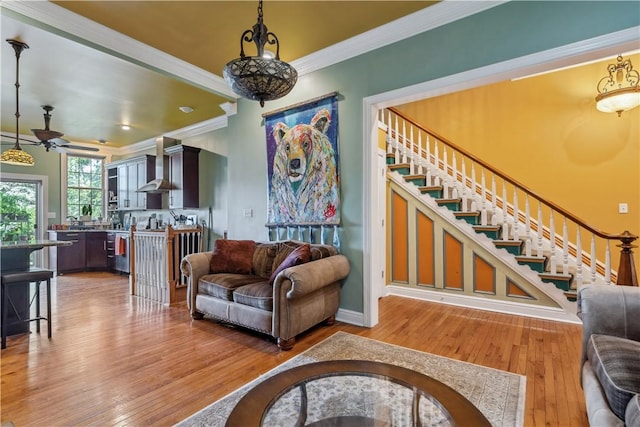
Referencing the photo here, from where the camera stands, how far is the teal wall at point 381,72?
230 centimetres

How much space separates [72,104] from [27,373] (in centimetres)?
417

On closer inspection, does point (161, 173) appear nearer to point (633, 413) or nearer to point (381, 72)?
point (381, 72)

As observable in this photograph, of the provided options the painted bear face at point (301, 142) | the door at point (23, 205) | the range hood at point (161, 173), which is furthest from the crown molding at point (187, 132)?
the painted bear face at point (301, 142)

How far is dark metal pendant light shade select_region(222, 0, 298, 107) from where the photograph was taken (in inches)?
72.3

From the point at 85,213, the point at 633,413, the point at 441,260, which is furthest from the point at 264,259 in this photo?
the point at 85,213

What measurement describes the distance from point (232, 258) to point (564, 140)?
4.87 metres

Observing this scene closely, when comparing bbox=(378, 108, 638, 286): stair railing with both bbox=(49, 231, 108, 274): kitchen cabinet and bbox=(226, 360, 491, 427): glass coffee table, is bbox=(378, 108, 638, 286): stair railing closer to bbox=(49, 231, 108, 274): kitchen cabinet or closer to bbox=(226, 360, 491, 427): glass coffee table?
bbox=(226, 360, 491, 427): glass coffee table

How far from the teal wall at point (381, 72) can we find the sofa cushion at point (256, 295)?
964mm

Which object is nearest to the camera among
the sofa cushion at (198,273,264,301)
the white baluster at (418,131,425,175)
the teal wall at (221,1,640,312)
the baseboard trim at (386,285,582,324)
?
the teal wall at (221,1,640,312)

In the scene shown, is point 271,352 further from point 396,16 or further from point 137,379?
point 396,16

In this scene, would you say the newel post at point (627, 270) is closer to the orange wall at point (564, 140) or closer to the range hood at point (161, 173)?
the orange wall at point (564, 140)

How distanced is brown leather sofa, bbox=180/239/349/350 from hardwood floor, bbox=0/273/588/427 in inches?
7.2

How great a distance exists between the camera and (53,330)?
10.4 feet

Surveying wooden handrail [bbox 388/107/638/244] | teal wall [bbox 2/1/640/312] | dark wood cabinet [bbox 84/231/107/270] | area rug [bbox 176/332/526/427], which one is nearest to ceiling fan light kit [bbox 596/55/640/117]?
teal wall [bbox 2/1/640/312]
